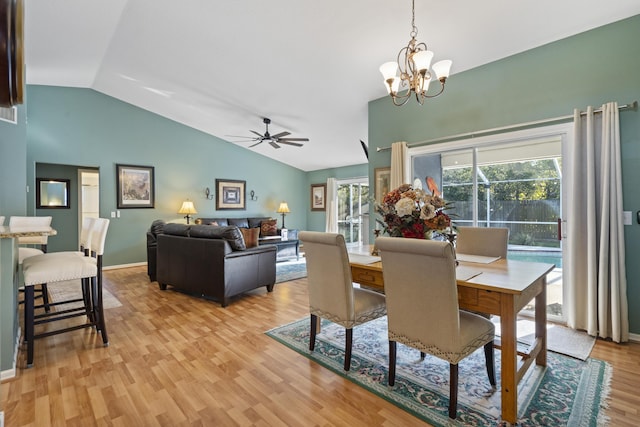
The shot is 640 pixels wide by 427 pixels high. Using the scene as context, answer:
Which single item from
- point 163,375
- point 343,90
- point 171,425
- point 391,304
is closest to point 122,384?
point 163,375

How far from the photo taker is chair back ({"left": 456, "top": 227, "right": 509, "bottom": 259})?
2633 millimetres

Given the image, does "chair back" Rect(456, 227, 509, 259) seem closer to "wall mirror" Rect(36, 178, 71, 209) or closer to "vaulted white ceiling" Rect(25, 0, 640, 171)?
"vaulted white ceiling" Rect(25, 0, 640, 171)

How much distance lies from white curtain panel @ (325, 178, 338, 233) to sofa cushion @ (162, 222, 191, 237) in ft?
15.5

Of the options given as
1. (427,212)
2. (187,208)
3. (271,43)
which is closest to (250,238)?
(271,43)

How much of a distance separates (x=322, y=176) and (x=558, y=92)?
6178mm

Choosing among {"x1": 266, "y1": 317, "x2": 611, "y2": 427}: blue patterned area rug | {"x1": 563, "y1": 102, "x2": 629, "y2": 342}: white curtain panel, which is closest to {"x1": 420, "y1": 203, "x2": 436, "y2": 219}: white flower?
{"x1": 266, "y1": 317, "x2": 611, "y2": 427}: blue patterned area rug

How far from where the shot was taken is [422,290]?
67.7 inches

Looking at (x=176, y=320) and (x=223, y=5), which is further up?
(x=223, y=5)

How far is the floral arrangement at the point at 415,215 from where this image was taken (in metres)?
2.00

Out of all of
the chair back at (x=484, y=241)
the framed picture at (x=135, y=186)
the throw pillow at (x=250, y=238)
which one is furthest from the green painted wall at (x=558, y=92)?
the framed picture at (x=135, y=186)

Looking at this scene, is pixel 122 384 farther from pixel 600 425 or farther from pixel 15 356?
pixel 600 425

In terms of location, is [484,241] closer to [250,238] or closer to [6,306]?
[250,238]

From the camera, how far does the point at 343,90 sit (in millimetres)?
4320

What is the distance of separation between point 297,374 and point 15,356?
207 centimetres
